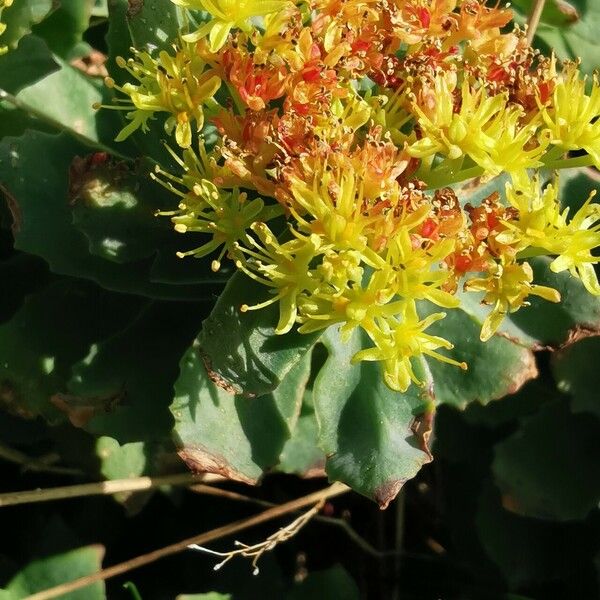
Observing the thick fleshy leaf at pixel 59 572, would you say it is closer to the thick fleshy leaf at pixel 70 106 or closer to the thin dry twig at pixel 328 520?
the thin dry twig at pixel 328 520

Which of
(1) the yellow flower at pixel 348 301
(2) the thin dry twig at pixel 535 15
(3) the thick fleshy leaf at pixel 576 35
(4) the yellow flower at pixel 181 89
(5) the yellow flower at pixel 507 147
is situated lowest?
(3) the thick fleshy leaf at pixel 576 35

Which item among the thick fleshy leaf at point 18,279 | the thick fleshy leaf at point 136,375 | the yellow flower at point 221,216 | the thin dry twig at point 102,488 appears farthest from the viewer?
the thick fleshy leaf at point 18,279

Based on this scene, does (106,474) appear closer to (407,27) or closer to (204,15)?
(204,15)

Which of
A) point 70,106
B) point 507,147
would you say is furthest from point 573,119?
point 70,106

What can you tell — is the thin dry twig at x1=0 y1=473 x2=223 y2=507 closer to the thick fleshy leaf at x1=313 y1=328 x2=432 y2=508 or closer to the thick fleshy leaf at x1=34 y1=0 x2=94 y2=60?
the thick fleshy leaf at x1=313 y1=328 x2=432 y2=508

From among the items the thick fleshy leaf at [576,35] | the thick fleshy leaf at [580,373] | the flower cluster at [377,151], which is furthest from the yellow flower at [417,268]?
the thick fleshy leaf at [576,35]

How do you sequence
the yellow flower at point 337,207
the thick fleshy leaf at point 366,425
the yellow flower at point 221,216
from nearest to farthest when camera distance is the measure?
1. the yellow flower at point 337,207
2. the yellow flower at point 221,216
3. the thick fleshy leaf at point 366,425

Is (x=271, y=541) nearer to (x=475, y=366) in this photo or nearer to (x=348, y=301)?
(x=475, y=366)

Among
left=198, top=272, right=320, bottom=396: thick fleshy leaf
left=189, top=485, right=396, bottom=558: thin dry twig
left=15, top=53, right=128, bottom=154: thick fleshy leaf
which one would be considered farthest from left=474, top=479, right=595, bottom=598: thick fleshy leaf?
left=15, top=53, right=128, bottom=154: thick fleshy leaf

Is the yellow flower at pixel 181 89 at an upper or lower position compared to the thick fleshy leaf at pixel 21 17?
upper
